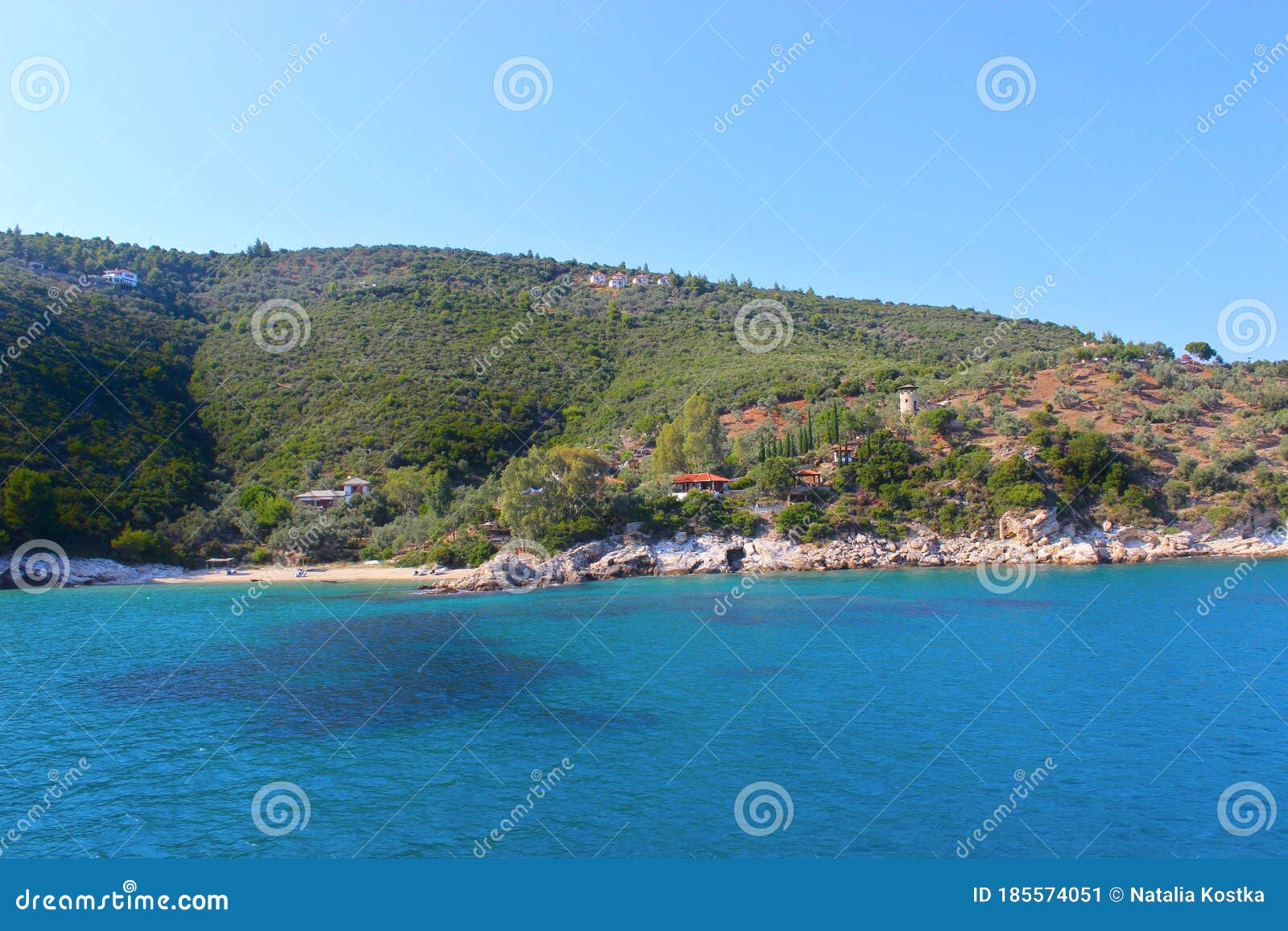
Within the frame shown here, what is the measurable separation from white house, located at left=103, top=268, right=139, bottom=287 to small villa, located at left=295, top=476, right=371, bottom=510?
43.0 m

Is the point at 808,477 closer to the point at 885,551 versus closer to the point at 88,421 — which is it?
the point at 885,551

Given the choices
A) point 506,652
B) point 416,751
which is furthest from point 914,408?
point 416,751

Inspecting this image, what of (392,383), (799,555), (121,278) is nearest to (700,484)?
(799,555)

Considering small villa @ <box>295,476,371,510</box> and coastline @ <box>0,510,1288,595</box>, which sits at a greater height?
small villa @ <box>295,476,371,510</box>

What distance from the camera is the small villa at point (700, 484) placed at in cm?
4644

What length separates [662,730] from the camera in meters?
13.8

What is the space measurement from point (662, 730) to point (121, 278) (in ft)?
274

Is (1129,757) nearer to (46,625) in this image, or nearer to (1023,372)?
(46,625)

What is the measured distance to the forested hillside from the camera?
45.5 meters

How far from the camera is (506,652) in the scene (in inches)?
819

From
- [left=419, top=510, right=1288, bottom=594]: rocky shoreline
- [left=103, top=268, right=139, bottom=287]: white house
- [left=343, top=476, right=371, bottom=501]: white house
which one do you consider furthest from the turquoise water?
[left=103, top=268, right=139, bottom=287]: white house

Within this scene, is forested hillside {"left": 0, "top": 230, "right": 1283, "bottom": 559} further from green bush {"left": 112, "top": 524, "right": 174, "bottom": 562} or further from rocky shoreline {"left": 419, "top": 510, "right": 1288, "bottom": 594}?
rocky shoreline {"left": 419, "top": 510, "right": 1288, "bottom": 594}

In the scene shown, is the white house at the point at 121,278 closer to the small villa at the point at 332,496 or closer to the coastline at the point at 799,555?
the small villa at the point at 332,496

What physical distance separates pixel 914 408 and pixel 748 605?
92.7 feet
